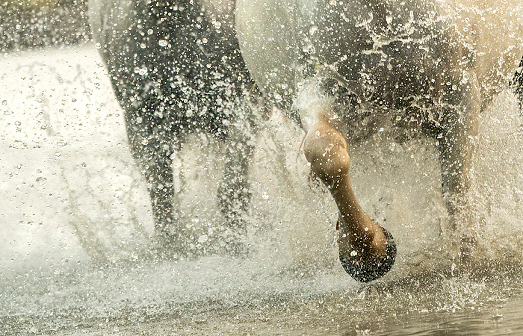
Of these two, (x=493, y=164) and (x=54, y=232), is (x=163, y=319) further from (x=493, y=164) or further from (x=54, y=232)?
(x=54, y=232)

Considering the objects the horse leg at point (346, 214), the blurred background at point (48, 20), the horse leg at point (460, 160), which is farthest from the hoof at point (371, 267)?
the blurred background at point (48, 20)

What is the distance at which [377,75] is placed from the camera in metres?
1.97

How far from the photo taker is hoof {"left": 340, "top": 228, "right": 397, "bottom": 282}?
72.3 inches

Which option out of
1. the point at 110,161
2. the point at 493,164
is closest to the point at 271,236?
the point at 493,164

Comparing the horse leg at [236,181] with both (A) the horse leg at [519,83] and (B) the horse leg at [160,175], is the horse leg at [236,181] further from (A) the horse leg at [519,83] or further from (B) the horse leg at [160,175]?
(A) the horse leg at [519,83]

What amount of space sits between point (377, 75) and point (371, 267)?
1.84 feet

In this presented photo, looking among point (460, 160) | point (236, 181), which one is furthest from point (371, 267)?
point (236, 181)

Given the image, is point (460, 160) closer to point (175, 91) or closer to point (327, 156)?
point (327, 156)

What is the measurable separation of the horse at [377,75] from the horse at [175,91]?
28cm

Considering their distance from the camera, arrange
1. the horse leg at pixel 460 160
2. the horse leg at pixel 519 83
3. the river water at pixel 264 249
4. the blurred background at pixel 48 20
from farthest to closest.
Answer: the blurred background at pixel 48 20, the horse leg at pixel 519 83, the horse leg at pixel 460 160, the river water at pixel 264 249

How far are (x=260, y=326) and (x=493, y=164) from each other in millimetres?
1302

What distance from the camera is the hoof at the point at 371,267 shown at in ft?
6.02

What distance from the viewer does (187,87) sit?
109 inches

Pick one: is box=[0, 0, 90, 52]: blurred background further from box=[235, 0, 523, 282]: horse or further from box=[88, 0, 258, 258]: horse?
box=[235, 0, 523, 282]: horse
